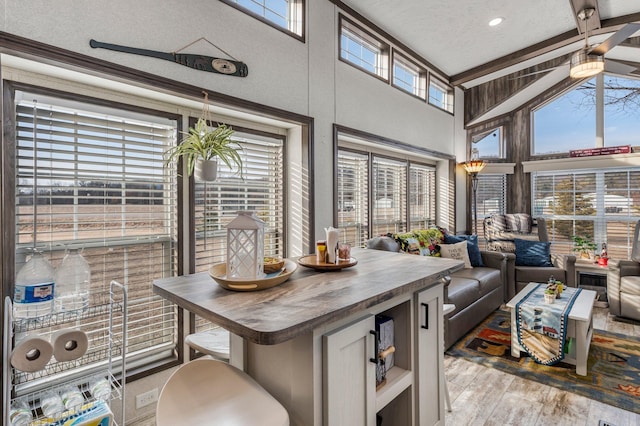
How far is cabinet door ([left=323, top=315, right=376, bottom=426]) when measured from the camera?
3.60ft

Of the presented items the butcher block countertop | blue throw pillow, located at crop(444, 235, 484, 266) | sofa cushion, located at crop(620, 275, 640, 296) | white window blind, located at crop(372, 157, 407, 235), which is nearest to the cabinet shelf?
the butcher block countertop

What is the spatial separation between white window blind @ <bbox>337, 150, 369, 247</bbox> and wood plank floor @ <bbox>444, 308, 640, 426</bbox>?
5.68 ft

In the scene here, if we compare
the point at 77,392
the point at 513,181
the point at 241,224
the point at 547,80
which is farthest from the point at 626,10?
the point at 77,392

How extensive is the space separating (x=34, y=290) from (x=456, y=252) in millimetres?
4098

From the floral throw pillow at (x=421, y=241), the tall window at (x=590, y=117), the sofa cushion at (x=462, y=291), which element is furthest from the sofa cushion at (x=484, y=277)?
the tall window at (x=590, y=117)

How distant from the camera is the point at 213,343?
1.89m

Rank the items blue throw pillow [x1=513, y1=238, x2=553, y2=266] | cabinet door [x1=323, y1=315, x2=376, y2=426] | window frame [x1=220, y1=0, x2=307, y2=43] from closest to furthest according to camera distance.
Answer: cabinet door [x1=323, y1=315, x2=376, y2=426] < window frame [x1=220, y1=0, x2=307, y2=43] < blue throw pillow [x1=513, y1=238, x2=553, y2=266]

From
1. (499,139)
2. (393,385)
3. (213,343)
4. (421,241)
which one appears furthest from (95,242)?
(499,139)

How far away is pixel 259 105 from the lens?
8.36 ft

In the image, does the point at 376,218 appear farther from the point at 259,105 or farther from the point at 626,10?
the point at 626,10

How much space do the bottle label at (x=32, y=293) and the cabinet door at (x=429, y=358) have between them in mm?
1765

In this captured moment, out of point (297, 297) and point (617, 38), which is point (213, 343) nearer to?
point (297, 297)

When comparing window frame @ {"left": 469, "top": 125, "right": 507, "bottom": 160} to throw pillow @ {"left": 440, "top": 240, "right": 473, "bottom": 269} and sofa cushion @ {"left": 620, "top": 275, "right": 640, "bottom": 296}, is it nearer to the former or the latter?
throw pillow @ {"left": 440, "top": 240, "right": 473, "bottom": 269}

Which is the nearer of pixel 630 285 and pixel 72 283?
pixel 72 283
